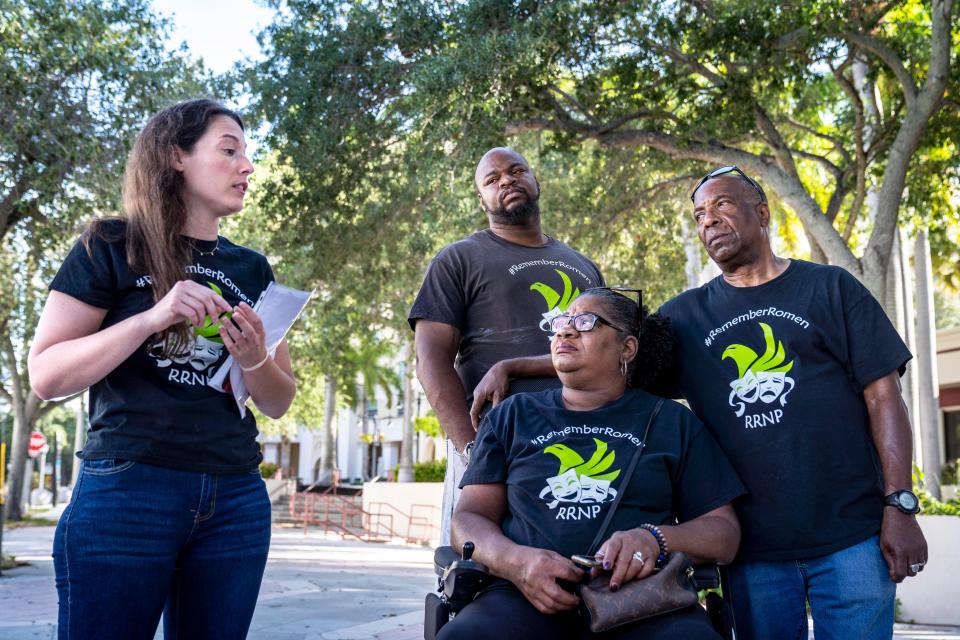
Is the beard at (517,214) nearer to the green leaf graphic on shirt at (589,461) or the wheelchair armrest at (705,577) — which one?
the green leaf graphic on shirt at (589,461)

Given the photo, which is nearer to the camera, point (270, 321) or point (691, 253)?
point (270, 321)

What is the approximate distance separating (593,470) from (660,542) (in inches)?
12.9

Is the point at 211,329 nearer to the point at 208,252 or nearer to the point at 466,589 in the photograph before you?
the point at 208,252

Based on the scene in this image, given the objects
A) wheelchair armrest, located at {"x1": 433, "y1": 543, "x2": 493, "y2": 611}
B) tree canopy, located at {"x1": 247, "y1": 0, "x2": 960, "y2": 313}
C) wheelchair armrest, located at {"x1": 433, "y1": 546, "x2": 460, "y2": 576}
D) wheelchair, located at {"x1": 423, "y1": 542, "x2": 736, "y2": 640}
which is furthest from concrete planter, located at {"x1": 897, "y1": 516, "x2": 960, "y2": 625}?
wheelchair armrest, located at {"x1": 433, "y1": 543, "x2": 493, "y2": 611}

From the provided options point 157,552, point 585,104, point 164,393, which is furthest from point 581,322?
point 585,104

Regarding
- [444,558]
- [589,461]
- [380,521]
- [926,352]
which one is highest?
[926,352]

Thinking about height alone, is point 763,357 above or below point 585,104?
below

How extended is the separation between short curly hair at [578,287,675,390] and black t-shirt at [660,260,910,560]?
5.2 inches

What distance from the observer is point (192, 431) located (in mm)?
2406

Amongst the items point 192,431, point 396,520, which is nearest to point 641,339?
point 192,431

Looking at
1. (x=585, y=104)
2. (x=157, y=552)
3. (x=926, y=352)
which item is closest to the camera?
(x=157, y=552)

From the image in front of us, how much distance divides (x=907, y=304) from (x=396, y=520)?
14.2 meters

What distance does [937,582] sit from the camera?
8.90 m

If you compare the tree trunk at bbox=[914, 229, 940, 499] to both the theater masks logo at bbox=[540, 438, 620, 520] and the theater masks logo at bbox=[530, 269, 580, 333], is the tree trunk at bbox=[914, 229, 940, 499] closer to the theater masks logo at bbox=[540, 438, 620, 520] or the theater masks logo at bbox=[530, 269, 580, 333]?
the theater masks logo at bbox=[530, 269, 580, 333]
